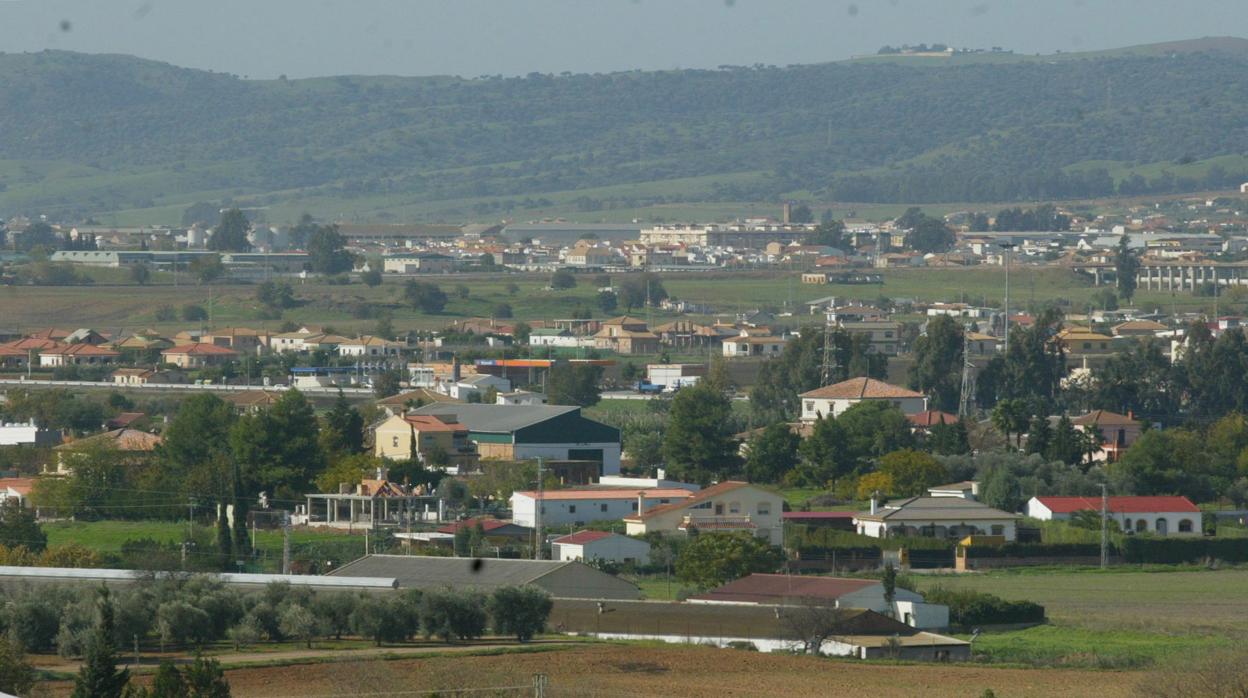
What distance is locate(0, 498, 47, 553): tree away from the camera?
31.6m

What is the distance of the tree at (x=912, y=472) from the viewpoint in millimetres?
40031

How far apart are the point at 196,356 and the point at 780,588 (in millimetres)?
43174

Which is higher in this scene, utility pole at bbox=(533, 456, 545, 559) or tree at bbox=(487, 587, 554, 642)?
tree at bbox=(487, 587, 554, 642)

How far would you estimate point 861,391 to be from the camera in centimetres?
5181

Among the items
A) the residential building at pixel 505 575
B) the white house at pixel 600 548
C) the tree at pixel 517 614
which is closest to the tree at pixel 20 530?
the residential building at pixel 505 575

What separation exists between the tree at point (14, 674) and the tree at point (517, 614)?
5777 mm

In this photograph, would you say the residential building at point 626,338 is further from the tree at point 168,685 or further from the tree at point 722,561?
the tree at point 168,685

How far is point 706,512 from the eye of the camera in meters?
35.8

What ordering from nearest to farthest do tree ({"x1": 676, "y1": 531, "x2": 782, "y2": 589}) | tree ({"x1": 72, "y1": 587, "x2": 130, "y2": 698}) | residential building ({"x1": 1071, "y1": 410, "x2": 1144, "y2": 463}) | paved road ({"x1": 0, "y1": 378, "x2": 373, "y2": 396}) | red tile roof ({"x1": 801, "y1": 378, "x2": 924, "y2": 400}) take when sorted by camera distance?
tree ({"x1": 72, "y1": 587, "x2": 130, "y2": 698}), tree ({"x1": 676, "y1": 531, "x2": 782, "y2": 589}), residential building ({"x1": 1071, "y1": 410, "x2": 1144, "y2": 463}), red tile roof ({"x1": 801, "y1": 378, "x2": 924, "y2": 400}), paved road ({"x1": 0, "y1": 378, "x2": 373, "y2": 396})

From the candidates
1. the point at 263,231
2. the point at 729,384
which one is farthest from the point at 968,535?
the point at 263,231

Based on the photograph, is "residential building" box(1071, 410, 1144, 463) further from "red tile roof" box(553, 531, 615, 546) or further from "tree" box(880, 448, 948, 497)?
"red tile roof" box(553, 531, 615, 546)

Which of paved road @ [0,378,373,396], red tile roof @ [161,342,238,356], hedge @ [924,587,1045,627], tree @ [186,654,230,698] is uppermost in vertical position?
tree @ [186,654,230,698]

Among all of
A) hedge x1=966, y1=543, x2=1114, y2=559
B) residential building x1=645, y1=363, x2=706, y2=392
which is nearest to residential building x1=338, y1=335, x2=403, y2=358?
residential building x1=645, y1=363, x2=706, y2=392

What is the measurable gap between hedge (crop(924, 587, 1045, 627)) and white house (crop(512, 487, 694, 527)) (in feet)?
30.1
